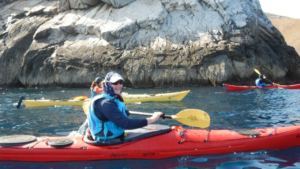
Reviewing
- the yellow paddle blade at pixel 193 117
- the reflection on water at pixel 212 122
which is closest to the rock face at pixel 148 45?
the reflection on water at pixel 212 122

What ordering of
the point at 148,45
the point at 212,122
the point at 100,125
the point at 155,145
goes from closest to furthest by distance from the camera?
1. the point at 100,125
2. the point at 155,145
3. the point at 212,122
4. the point at 148,45

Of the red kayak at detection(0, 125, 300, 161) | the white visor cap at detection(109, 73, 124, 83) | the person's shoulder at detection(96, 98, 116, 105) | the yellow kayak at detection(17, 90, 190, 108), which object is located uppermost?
the white visor cap at detection(109, 73, 124, 83)

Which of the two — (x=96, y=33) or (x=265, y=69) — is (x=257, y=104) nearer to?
(x=265, y=69)

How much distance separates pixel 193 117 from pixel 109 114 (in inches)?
68.4

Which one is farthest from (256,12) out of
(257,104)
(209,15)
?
(257,104)

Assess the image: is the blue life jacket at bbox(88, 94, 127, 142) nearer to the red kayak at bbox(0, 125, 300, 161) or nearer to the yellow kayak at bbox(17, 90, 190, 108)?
the red kayak at bbox(0, 125, 300, 161)

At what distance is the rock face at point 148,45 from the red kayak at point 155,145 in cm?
1287

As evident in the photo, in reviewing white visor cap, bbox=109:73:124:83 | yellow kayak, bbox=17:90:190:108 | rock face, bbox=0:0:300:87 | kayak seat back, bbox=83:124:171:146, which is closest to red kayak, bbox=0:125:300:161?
kayak seat back, bbox=83:124:171:146

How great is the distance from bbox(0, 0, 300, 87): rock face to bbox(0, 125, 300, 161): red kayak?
12.9 m

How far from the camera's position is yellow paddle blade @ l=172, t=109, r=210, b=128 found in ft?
16.0

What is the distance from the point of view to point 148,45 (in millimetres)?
18672

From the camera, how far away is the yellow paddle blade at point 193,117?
4883mm

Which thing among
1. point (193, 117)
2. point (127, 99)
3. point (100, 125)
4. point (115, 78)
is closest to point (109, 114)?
point (100, 125)

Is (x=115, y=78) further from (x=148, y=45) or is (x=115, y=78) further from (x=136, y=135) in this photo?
(x=148, y=45)
